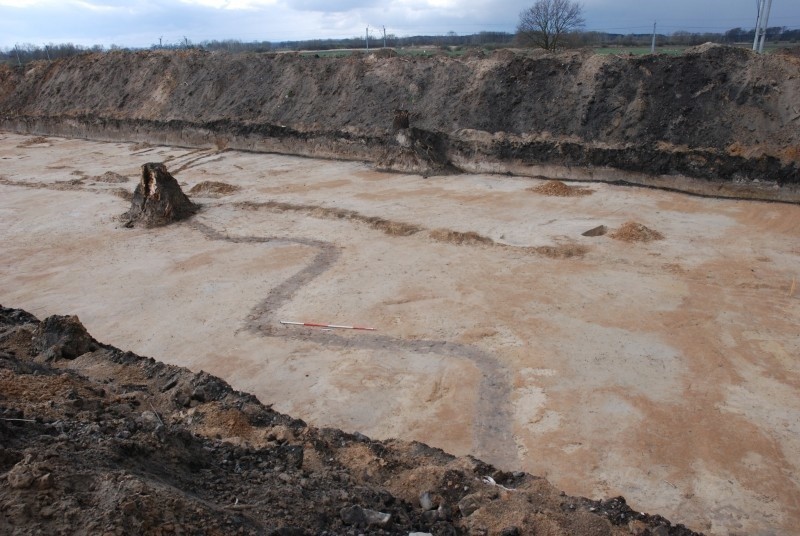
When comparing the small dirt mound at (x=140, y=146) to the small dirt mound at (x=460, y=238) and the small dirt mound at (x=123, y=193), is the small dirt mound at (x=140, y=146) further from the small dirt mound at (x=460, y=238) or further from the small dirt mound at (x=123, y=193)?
the small dirt mound at (x=460, y=238)

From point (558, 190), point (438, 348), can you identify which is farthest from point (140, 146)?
point (438, 348)

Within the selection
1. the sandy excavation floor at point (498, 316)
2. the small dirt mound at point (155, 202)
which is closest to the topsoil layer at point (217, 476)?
the sandy excavation floor at point (498, 316)

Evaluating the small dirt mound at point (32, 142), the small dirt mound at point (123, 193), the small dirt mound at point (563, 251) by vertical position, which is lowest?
the small dirt mound at point (563, 251)

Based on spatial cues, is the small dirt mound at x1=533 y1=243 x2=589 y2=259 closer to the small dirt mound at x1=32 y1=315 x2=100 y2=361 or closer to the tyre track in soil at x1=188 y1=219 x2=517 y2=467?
the tyre track in soil at x1=188 y1=219 x2=517 y2=467

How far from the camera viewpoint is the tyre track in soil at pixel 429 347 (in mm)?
7027

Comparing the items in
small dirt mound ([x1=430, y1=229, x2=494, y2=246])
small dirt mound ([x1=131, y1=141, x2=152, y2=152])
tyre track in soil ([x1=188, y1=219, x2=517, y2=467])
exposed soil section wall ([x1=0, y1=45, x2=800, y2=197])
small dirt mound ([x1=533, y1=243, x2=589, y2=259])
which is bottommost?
tyre track in soil ([x1=188, y1=219, x2=517, y2=467])

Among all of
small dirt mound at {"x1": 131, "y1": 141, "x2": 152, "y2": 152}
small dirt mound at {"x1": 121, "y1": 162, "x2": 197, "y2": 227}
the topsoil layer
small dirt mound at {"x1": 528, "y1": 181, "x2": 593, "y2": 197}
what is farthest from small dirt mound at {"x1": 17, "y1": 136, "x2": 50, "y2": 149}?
the topsoil layer

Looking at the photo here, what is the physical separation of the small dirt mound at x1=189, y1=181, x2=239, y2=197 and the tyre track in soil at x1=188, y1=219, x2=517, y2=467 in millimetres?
5997

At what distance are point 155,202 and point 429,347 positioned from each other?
31.7 feet

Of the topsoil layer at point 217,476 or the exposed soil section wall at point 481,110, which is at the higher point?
the exposed soil section wall at point 481,110

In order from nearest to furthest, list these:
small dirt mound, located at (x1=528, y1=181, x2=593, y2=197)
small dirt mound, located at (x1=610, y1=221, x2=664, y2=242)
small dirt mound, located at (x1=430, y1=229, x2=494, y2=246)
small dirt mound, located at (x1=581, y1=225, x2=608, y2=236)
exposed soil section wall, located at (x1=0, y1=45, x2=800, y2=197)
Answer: small dirt mound, located at (x1=610, y1=221, x2=664, y2=242), small dirt mound, located at (x1=430, y1=229, x2=494, y2=246), small dirt mound, located at (x1=581, y1=225, x2=608, y2=236), small dirt mound, located at (x1=528, y1=181, x2=593, y2=197), exposed soil section wall, located at (x1=0, y1=45, x2=800, y2=197)

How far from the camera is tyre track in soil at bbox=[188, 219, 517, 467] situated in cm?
702

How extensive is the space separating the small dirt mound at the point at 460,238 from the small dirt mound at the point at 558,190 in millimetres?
4272

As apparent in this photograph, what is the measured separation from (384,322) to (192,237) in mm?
6802
